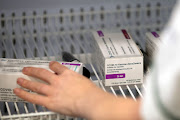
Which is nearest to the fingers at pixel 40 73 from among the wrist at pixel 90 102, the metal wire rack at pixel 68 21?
the wrist at pixel 90 102

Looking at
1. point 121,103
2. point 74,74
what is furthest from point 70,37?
point 121,103

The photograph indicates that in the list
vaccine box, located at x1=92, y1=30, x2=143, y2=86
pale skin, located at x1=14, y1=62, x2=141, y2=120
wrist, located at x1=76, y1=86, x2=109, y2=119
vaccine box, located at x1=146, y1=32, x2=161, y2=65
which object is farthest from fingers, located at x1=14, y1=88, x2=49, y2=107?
vaccine box, located at x1=146, y1=32, x2=161, y2=65

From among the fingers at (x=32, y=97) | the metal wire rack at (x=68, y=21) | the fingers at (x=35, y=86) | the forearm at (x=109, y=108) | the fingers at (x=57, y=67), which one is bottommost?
the fingers at (x=32, y=97)

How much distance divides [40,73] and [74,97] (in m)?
0.16

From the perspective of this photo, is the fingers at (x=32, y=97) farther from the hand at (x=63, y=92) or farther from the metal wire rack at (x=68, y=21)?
the metal wire rack at (x=68, y=21)

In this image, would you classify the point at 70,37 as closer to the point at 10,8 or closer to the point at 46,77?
the point at 10,8

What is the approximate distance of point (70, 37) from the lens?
118 centimetres

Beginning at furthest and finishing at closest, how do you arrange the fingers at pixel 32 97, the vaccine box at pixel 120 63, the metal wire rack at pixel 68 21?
the metal wire rack at pixel 68 21, the vaccine box at pixel 120 63, the fingers at pixel 32 97

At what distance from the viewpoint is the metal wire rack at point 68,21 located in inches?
45.4

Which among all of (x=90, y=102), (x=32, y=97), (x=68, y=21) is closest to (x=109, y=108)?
(x=90, y=102)

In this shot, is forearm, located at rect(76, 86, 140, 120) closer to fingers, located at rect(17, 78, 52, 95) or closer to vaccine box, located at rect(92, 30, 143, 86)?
fingers, located at rect(17, 78, 52, 95)

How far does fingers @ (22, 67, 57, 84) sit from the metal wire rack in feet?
1.42

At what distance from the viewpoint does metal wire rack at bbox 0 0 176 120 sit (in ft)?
3.78

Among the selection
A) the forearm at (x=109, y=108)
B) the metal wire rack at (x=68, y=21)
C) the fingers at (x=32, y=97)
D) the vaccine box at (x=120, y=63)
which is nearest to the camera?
the forearm at (x=109, y=108)
